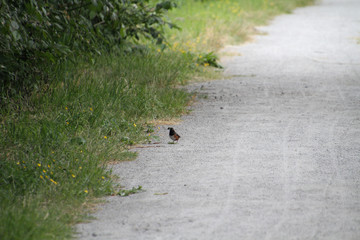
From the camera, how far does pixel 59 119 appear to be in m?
6.72

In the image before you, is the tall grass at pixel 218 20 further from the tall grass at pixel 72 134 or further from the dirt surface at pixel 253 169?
the dirt surface at pixel 253 169

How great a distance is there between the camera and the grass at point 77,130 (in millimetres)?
4453

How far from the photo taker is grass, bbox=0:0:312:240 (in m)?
4.45

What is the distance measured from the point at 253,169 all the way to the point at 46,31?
2.70 metres

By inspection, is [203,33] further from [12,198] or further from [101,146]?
[12,198]

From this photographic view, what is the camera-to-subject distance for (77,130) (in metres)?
6.42

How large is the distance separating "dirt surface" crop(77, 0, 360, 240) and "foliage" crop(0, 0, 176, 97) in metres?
1.55

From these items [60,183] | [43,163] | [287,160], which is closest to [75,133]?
[43,163]

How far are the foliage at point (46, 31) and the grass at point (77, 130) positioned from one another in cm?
29

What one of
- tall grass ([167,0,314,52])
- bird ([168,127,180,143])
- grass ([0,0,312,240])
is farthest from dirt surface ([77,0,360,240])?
tall grass ([167,0,314,52])

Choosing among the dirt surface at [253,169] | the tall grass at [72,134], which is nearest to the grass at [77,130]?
the tall grass at [72,134]

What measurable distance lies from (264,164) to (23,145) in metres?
2.39

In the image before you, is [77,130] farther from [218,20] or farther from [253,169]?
[218,20]

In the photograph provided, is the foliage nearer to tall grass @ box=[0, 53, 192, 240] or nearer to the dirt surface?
tall grass @ box=[0, 53, 192, 240]
